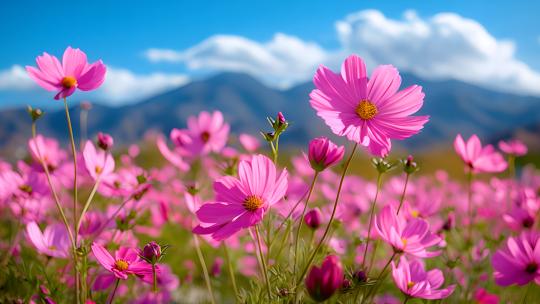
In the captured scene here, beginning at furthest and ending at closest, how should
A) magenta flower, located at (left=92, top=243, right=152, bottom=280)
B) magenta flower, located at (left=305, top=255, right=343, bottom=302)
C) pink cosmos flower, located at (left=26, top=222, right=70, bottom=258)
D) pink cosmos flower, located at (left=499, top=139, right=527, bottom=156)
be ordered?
pink cosmos flower, located at (left=499, top=139, right=527, bottom=156) < pink cosmos flower, located at (left=26, top=222, right=70, bottom=258) < magenta flower, located at (left=92, top=243, right=152, bottom=280) < magenta flower, located at (left=305, top=255, right=343, bottom=302)

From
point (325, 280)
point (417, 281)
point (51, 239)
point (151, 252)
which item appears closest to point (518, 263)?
point (417, 281)

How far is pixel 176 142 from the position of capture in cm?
135

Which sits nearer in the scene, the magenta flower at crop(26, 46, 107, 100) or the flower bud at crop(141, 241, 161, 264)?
the flower bud at crop(141, 241, 161, 264)

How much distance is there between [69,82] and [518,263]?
3.58 feet

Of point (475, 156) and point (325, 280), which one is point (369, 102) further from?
point (475, 156)

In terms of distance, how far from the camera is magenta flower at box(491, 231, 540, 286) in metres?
0.96

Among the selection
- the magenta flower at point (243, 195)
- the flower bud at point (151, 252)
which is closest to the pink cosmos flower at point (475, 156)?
the magenta flower at point (243, 195)

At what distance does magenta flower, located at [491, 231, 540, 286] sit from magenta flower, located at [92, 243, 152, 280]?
2.60 ft

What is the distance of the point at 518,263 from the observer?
0.98 meters

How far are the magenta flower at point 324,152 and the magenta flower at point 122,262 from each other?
0.39 meters

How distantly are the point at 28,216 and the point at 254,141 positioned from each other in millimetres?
890

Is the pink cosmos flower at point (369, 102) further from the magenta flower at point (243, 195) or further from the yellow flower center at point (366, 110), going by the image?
the magenta flower at point (243, 195)

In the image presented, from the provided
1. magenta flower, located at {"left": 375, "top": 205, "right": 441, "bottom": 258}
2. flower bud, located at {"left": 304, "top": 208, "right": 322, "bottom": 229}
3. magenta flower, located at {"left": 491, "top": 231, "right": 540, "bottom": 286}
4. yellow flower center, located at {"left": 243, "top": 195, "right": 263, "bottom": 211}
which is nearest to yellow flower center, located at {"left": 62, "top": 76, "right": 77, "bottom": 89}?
yellow flower center, located at {"left": 243, "top": 195, "right": 263, "bottom": 211}

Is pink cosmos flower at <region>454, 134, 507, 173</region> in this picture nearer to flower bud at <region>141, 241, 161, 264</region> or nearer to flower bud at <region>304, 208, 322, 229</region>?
flower bud at <region>304, 208, 322, 229</region>
